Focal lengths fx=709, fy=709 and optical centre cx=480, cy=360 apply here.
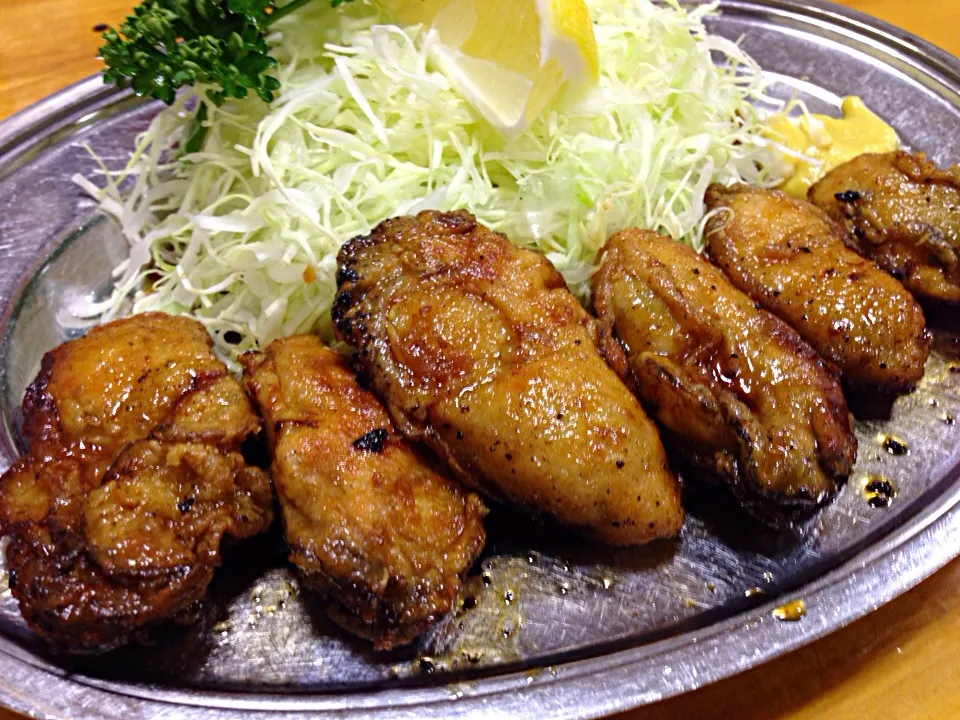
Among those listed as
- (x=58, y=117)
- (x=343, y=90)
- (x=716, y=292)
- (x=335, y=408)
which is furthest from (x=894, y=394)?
(x=58, y=117)

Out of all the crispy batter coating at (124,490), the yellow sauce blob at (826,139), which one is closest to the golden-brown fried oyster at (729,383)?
the crispy batter coating at (124,490)

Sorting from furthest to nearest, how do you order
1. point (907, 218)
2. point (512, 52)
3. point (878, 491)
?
point (512, 52)
point (907, 218)
point (878, 491)

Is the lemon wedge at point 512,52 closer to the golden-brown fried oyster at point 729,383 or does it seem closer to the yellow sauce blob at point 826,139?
the golden-brown fried oyster at point 729,383

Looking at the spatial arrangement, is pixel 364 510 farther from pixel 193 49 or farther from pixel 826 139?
pixel 826 139

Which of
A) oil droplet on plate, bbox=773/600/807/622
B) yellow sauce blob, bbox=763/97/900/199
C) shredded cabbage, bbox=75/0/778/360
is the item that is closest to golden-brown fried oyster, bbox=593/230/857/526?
oil droplet on plate, bbox=773/600/807/622

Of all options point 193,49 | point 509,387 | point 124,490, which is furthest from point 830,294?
point 193,49

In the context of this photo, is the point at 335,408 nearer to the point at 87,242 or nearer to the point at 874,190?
the point at 87,242

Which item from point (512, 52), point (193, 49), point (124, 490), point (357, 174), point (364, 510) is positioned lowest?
point (364, 510)

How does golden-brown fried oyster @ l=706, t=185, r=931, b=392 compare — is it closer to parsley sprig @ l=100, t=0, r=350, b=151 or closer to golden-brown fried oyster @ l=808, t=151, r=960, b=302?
golden-brown fried oyster @ l=808, t=151, r=960, b=302
